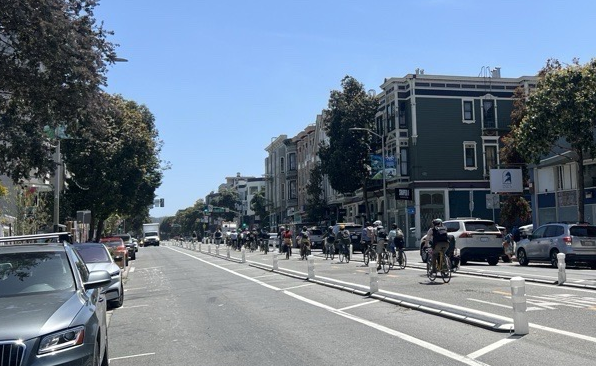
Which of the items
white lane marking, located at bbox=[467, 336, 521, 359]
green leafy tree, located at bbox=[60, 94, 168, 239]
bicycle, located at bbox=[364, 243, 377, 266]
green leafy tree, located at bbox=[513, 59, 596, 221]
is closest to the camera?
white lane marking, located at bbox=[467, 336, 521, 359]

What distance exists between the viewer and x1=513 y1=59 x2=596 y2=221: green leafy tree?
28438mm

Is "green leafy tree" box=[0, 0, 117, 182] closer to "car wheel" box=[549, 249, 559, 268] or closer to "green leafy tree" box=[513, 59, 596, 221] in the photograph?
"car wheel" box=[549, 249, 559, 268]

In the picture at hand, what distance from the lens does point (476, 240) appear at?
2627 cm

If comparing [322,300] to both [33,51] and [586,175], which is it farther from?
[586,175]

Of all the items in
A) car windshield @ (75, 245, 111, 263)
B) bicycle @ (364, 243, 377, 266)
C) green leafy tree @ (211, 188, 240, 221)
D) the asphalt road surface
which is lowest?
the asphalt road surface

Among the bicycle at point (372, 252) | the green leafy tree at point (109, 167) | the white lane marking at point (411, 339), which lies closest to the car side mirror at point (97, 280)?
the white lane marking at point (411, 339)

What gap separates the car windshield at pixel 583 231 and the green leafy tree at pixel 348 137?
94.3ft

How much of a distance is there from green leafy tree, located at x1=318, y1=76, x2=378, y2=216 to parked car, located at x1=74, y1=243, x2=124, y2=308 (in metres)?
36.6

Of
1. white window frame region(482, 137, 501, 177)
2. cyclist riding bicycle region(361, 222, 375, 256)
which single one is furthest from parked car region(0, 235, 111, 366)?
white window frame region(482, 137, 501, 177)

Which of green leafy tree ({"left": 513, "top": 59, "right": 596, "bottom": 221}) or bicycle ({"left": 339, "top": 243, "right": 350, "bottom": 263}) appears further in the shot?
bicycle ({"left": 339, "top": 243, "right": 350, "bottom": 263})

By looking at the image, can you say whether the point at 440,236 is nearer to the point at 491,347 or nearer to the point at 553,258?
the point at 553,258

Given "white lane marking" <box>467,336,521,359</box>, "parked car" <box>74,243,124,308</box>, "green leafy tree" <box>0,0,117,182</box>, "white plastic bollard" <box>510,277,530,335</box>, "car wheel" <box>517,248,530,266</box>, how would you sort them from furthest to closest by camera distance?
"car wheel" <box>517,248,530,266</box>
"parked car" <box>74,243,124,308</box>
"green leafy tree" <box>0,0,117,182</box>
"white plastic bollard" <box>510,277,530,335</box>
"white lane marking" <box>467,336,521,359</box>

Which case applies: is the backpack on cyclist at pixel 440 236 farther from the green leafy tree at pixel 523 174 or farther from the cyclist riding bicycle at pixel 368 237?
the green leafy tree at pixel 523 174

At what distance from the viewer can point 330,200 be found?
2798 inches
